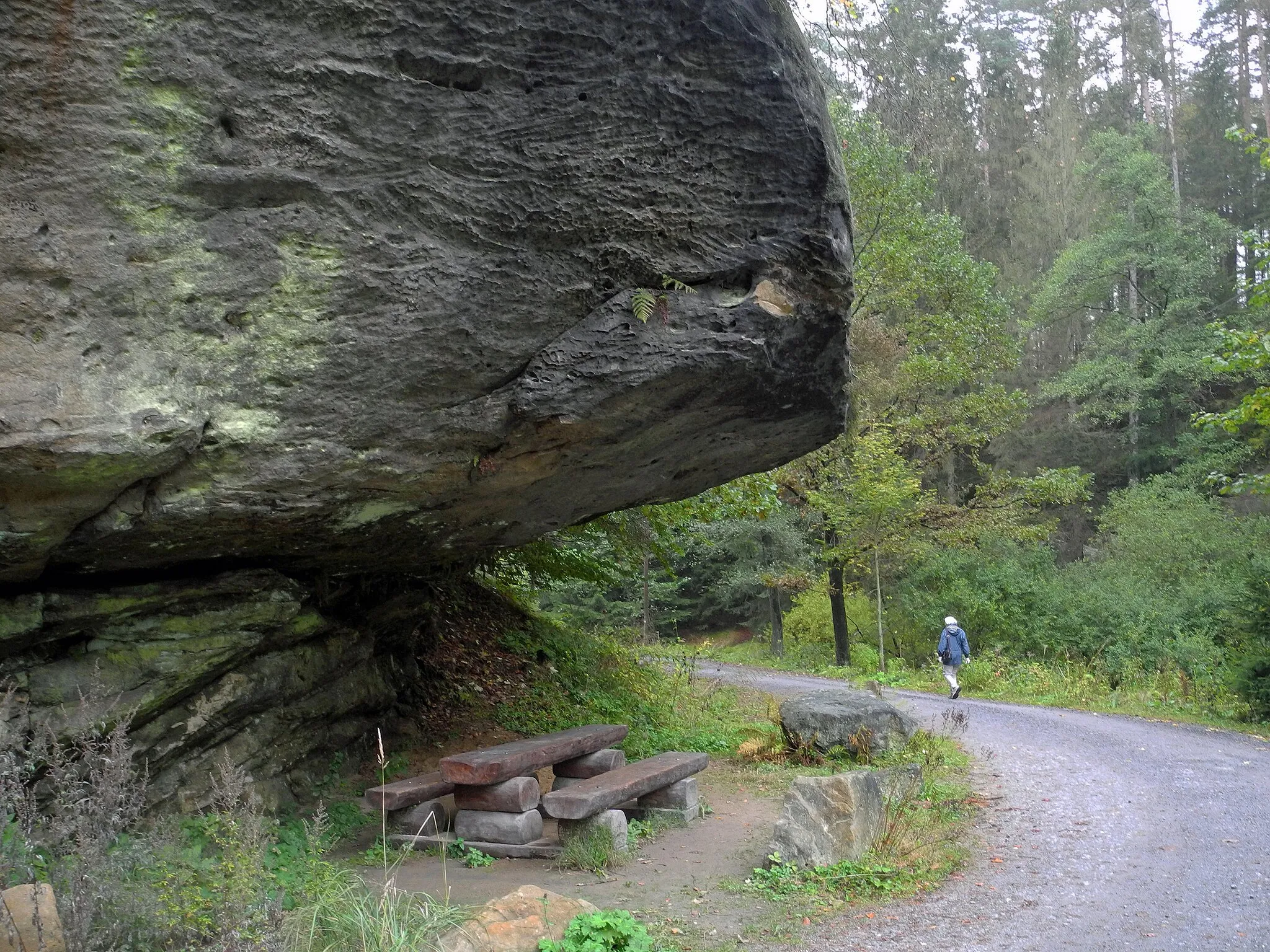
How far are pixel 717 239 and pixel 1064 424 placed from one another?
26827mm

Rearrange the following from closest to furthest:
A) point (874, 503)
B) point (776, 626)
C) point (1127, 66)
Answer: point (874, 503), point (776, 626), point (1127, 66)

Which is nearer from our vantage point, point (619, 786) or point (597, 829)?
point (597, 829)

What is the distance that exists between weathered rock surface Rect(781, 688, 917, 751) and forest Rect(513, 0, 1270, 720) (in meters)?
2.98

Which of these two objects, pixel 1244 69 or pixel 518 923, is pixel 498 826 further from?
pixel 1244 69

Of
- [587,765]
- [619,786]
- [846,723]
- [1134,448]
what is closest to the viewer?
[619,786]

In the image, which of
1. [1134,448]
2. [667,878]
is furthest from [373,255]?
[1134,448]

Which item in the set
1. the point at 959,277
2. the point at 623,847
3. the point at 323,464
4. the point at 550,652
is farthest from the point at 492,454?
the point at 959,277

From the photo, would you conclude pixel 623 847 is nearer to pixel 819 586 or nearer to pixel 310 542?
pixel 310 542

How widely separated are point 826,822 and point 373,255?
4.44 meters

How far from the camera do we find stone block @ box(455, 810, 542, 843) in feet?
21.2

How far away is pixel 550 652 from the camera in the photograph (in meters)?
12.2

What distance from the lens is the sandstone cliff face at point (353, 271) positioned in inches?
165

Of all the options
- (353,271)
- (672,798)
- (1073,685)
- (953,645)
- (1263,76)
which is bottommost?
(1073,685)

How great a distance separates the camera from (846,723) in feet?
30.3
